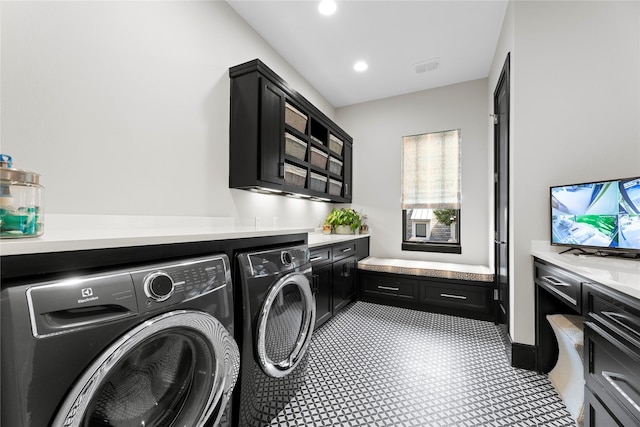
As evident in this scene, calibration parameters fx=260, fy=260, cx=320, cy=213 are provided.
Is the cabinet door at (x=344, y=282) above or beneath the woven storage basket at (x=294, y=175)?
beneath

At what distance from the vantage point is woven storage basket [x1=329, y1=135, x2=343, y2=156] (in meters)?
3.45

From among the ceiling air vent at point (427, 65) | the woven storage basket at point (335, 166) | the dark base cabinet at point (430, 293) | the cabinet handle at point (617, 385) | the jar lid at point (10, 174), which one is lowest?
the dark base cabinet at point (430, 293)


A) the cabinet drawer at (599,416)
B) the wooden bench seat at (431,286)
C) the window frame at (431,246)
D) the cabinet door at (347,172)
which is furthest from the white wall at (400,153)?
the cabinet drawer at (599,416)

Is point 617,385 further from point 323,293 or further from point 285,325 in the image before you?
point 323,293

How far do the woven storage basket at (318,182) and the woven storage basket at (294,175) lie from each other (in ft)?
0.44

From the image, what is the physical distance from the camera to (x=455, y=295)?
295 centimetres

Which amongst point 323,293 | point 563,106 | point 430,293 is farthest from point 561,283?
point 323,293

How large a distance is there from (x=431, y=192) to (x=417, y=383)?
2.55 metres

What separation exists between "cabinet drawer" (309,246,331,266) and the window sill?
1.63 m

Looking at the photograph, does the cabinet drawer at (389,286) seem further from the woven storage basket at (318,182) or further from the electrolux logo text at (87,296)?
the electrolux logo text at (87,296)

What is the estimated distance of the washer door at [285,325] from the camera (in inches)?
52.6

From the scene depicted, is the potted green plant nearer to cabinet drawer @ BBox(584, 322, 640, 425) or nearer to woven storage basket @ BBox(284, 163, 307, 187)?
woven storage basket @ BBox(284, 163, 307, 187)

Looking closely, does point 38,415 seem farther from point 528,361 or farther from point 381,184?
point 381,184

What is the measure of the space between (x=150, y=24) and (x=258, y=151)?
1.05m
